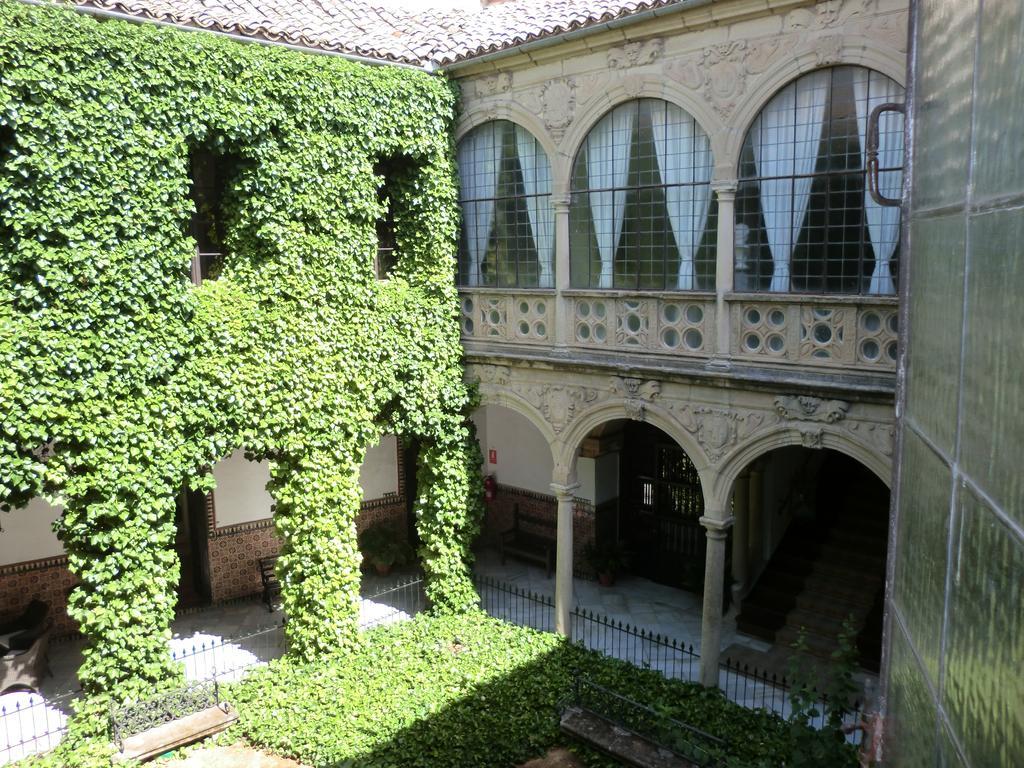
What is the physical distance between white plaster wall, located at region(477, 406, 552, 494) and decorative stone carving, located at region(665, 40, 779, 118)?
7895 mm

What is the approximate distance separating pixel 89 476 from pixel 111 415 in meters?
0.79

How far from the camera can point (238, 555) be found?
14.7 m

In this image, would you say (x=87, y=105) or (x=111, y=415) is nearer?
(x=87, y=105)

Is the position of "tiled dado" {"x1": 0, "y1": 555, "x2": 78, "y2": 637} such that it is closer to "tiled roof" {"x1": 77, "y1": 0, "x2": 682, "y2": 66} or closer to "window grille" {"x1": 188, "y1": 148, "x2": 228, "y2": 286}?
"window grille" {"x1": 188, "y1": 148, "x2": 228, "y2": 286}

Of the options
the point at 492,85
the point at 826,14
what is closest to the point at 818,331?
the point at 826,14

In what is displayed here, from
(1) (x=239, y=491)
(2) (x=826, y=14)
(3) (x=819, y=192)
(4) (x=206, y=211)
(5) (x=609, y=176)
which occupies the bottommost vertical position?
(1) (x=239, y=491)

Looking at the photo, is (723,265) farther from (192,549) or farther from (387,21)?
(192,549)

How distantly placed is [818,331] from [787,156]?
7.28ft

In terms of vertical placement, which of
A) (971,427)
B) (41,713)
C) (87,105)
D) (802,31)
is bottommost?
(41,713)

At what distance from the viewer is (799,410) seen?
986cm

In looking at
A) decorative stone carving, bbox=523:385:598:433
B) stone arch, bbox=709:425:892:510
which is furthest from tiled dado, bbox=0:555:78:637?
stone arch, bbox=709:425:892:510

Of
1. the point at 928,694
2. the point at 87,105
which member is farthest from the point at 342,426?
the point at 928,694

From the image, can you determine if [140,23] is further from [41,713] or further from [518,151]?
[41,713]

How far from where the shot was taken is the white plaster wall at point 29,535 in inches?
501
